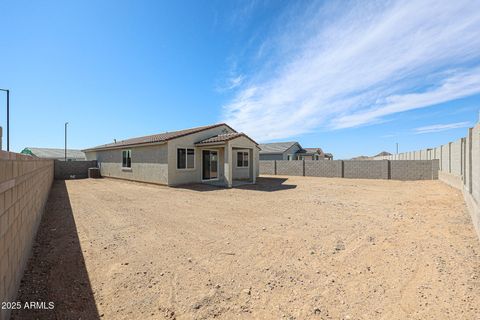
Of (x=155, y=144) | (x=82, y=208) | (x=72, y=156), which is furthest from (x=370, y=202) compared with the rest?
(x=72, y=156)

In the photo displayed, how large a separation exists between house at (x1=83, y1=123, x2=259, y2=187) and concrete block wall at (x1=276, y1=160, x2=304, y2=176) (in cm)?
559

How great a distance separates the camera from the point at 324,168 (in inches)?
778

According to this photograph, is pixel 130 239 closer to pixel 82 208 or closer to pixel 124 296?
pixel 124 296

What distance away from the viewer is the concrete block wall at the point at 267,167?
2288 centimetres

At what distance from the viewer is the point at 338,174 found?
62.3ft

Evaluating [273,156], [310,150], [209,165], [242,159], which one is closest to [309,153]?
[310,150]

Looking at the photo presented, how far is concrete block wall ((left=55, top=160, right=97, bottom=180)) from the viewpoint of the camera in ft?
65.8

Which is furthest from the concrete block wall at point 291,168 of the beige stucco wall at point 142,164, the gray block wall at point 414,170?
the beige stucco wall at point 142,164

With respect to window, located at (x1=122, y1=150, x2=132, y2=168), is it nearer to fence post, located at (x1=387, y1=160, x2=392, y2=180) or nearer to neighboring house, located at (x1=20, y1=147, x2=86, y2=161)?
fence post, located at (x1=387, y1=160, x2=392, y2=180)

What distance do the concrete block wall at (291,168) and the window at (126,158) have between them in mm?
13178

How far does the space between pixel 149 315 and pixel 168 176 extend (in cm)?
1112

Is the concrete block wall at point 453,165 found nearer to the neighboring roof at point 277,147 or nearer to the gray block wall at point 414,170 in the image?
the gray block wall at point 414,170

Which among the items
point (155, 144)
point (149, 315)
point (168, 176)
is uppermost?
point (155, 144)

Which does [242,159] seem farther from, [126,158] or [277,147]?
[277,147]
